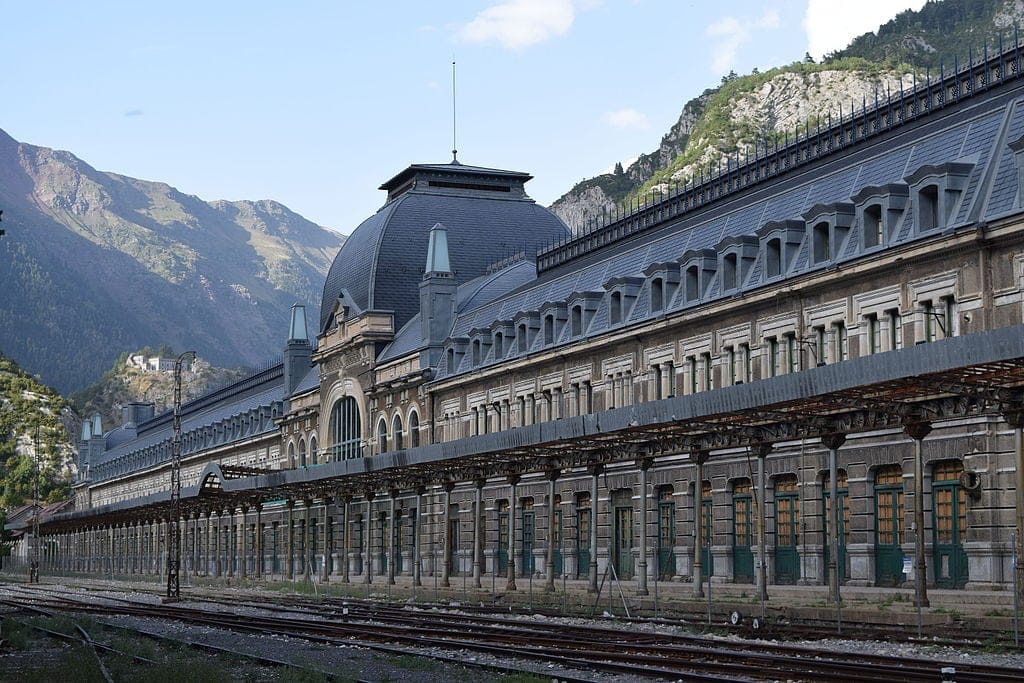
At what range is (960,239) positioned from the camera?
38.6 metres

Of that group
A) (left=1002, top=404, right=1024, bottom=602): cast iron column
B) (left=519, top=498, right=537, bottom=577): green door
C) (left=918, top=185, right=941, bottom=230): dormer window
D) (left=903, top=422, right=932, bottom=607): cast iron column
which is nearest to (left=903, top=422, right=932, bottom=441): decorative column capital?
(left=903, top=422, right=932, bottom=607): cast iron column

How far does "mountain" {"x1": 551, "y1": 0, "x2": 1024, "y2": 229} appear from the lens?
128375 millimetres

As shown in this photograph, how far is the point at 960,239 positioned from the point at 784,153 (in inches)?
541

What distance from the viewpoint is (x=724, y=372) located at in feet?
163

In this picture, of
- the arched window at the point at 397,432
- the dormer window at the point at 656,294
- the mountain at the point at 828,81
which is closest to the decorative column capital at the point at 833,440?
the dormer window at the point at 656,294

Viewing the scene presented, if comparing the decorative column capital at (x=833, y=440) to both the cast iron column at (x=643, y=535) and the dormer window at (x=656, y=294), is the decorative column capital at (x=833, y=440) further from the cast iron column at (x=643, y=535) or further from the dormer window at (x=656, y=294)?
the dormer window at (x=656, y=294)

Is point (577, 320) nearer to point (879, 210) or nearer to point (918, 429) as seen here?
point (879, 210)

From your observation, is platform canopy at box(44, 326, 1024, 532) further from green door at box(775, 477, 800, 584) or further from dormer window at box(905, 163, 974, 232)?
dormer window at box(905, 163, 974, 232)

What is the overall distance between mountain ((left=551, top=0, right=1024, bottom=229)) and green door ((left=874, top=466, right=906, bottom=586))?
277 feet

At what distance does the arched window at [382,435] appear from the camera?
8062 cm

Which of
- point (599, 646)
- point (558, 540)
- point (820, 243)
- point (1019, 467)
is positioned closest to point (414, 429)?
point (558, 540)

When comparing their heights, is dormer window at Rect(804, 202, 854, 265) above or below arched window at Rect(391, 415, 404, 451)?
above

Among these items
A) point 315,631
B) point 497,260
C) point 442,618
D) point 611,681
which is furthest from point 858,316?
point 497,260

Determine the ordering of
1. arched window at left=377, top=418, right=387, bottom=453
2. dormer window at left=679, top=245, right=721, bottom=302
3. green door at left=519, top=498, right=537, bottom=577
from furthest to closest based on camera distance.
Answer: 1. arched window at left=377, top=418, right=387, bottom=453
2. green door at left=519, top=498, right=537, bottom=577
3. dormer window at left=679, top=245, right=721, bottom=302
